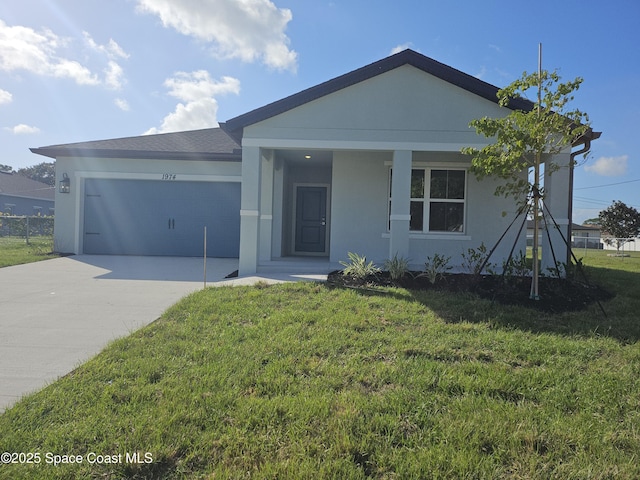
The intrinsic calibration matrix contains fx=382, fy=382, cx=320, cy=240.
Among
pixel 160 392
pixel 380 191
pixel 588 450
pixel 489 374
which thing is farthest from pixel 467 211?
pixel 160 392

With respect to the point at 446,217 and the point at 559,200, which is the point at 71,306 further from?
the point at 559,200

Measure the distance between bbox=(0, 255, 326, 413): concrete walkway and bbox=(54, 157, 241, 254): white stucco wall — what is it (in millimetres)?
1531

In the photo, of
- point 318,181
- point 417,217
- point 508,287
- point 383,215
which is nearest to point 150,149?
point 318,181

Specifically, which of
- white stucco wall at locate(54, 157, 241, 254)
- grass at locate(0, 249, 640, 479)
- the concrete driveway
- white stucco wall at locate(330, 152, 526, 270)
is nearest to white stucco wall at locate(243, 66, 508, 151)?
white stucco wall at locate(330, 152, 526, 270)

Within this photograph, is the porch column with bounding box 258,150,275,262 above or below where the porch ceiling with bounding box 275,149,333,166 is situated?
below

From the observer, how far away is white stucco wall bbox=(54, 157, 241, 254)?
12.0m

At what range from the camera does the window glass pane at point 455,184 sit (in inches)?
392

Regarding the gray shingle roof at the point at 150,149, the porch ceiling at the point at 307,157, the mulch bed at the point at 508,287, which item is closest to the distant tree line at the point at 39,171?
the gray shingle roof at the point at 150,149

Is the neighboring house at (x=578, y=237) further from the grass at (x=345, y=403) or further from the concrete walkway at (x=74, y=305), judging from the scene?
the concrete walkway at (x=74, y=305)

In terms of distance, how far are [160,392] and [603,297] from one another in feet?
23.3

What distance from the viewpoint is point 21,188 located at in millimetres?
31219

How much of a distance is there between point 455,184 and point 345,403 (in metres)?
8.28

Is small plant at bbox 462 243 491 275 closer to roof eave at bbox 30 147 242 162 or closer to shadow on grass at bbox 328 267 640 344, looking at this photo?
shadow on grass at bbox 328 267 640 344

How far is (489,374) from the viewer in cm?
342
